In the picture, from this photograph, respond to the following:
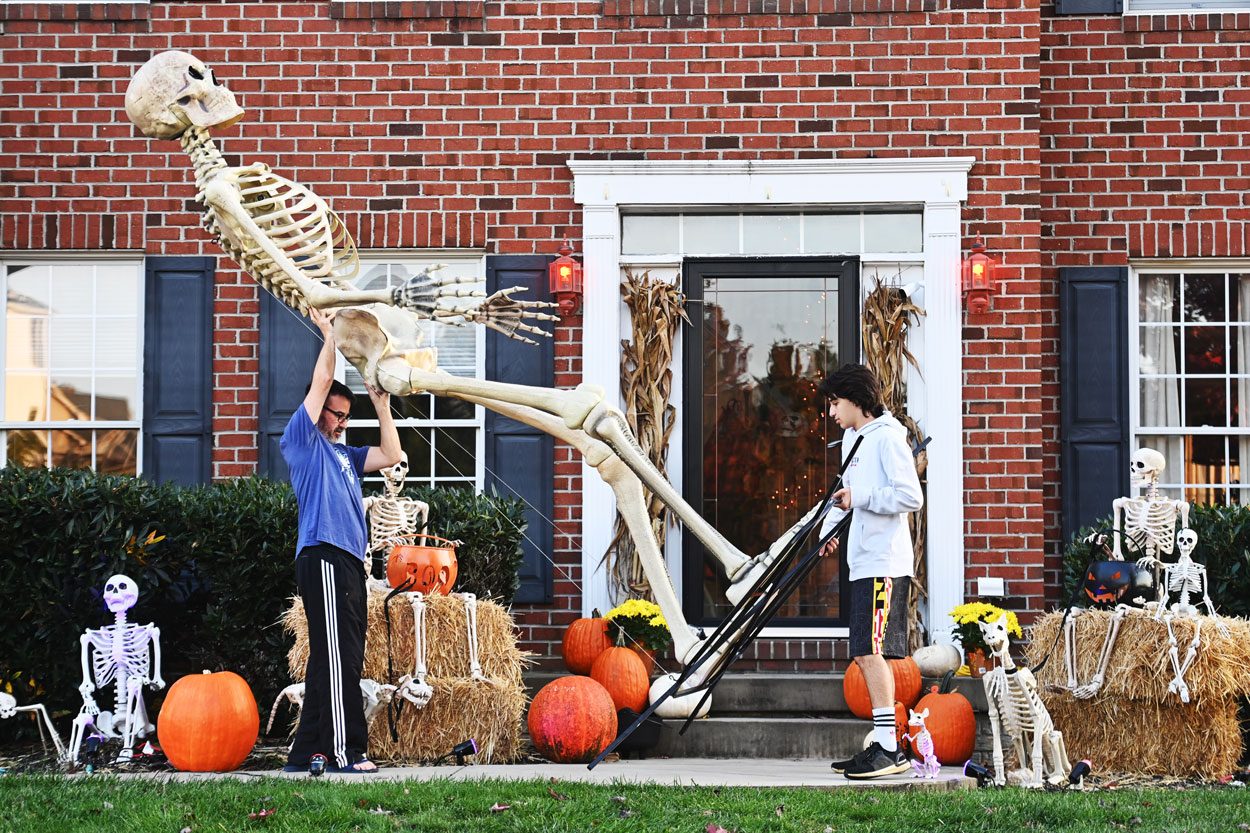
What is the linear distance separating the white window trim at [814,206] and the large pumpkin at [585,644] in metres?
0.44

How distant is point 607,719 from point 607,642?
1.19 meters

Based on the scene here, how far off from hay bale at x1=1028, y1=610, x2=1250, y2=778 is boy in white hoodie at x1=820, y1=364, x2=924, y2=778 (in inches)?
45.8

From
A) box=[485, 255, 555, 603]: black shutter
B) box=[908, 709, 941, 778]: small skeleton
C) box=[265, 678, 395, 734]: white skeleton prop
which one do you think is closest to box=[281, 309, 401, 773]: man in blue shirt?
box=[265, 678, 395, 734]: white skeleton prop

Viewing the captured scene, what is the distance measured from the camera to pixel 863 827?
19.4 feet

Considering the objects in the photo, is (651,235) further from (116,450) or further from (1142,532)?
(116,450)

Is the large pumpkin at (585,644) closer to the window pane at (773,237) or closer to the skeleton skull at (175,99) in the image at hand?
the window pane at (773,237)

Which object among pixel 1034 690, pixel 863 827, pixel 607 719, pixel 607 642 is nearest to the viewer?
pixel 863 827

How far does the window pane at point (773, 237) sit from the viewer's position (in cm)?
982

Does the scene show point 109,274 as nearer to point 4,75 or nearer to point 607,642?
point 4,75

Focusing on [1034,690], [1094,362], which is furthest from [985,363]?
[1034,690]

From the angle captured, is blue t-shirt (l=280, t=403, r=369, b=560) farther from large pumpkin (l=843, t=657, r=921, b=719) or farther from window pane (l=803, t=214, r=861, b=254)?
window pane (l=803, t=214, r=861, b=254)

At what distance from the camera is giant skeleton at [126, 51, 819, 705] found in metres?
7.04

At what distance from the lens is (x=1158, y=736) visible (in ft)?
25.4

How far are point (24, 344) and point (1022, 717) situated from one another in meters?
6.47
